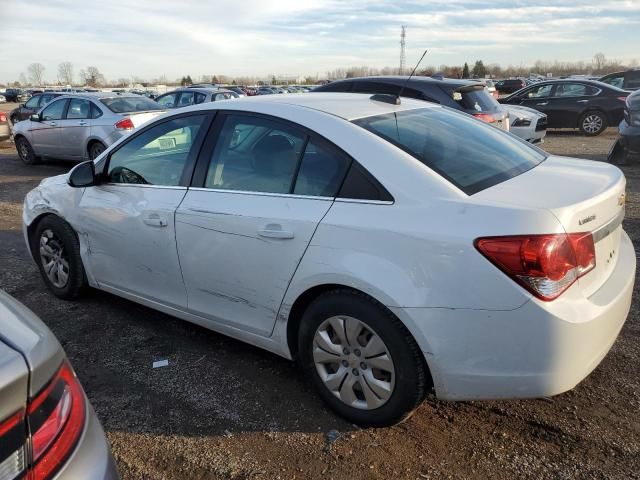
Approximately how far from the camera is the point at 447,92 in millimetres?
7750

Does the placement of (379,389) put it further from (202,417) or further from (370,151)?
(370,151)

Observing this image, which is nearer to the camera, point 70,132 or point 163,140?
point 163,140

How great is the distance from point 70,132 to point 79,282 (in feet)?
25.8

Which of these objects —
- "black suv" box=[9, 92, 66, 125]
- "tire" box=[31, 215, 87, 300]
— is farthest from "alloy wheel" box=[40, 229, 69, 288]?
"black suv" box=[9, 92, 66, 125]

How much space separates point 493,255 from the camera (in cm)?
224

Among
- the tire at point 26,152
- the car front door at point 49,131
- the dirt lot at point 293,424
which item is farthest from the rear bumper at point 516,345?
the tire at point 26,152

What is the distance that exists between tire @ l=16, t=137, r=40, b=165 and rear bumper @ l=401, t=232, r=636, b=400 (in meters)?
12.2

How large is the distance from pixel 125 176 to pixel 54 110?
9123 mm

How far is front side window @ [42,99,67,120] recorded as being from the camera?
11.4 metres

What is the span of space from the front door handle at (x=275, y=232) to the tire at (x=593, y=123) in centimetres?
1470

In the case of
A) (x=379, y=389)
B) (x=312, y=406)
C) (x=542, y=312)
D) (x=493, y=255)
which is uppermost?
(x=493, y=255)

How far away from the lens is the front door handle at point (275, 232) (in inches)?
110

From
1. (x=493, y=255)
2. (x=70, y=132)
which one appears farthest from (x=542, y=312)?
(x=70, y=132)

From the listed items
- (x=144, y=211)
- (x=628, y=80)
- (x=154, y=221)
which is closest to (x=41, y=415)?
(x=154, y=221)
